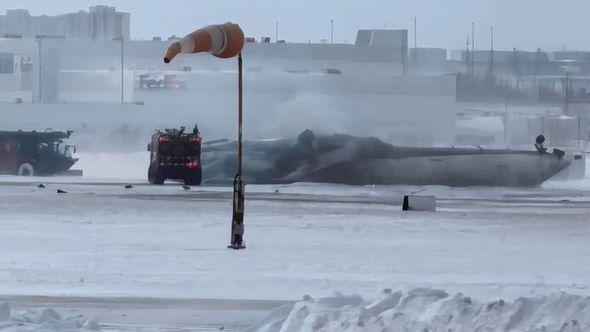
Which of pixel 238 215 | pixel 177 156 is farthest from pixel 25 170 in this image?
pixel 238 215

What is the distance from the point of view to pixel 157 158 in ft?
142

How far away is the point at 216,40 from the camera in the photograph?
2058 centimetres

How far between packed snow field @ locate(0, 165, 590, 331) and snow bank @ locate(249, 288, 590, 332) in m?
0.02

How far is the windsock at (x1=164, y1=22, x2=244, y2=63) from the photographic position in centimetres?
2020

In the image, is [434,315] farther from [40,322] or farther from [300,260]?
[300,260]

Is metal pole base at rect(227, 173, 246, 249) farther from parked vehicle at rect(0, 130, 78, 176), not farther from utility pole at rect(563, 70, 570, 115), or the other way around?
utility pole at rect(563, 70, 570, 115)

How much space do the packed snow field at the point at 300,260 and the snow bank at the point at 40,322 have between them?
0.49 metres

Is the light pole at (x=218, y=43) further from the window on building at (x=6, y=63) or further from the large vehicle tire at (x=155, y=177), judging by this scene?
the window on building at (x=6, y=63)

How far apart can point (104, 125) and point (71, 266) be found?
41.5m

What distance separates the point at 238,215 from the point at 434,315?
10688 mm

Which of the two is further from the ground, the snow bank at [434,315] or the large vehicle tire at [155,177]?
the snow bank at [434,315]

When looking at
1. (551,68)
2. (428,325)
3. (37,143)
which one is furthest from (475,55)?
(428,325)

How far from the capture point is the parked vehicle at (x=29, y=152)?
160 ft

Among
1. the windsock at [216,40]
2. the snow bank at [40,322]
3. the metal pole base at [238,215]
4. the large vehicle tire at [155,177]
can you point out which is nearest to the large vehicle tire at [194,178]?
the large vehicle tire at [155,177]
